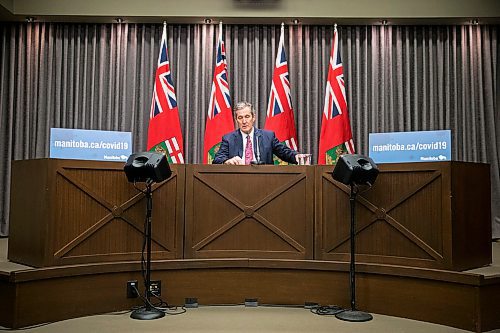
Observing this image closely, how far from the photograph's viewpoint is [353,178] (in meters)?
3.30

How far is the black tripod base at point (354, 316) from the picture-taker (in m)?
3.32

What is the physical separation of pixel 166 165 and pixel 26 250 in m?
1.06

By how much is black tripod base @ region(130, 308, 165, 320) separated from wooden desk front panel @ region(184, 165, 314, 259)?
19.2 inches

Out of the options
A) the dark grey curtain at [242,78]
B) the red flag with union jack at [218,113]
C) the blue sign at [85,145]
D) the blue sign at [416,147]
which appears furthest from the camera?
the dark grey curtain at [242,78]

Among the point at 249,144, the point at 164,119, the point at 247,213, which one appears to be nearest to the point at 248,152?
the point at 249,144

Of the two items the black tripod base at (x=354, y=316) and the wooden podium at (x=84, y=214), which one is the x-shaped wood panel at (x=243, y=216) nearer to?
the wooden podium at (x=84, y=214)

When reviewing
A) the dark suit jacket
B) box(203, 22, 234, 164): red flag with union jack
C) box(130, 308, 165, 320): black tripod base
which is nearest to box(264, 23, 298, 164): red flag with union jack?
box(203, 22, 234, 164): red flag with union jack

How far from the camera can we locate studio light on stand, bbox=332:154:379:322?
3.30 metres

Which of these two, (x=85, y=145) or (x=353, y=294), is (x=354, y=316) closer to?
(x=353, y=294)

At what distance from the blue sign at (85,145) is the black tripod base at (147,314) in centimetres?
105

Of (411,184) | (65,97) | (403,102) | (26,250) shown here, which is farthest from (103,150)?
(403,102)

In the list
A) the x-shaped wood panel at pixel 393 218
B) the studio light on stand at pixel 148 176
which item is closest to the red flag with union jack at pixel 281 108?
the x-shaped wood panel at pixel 393 218

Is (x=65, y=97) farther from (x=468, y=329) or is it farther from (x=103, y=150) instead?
(x=468, y=329)

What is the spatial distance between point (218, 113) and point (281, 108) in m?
0.72
